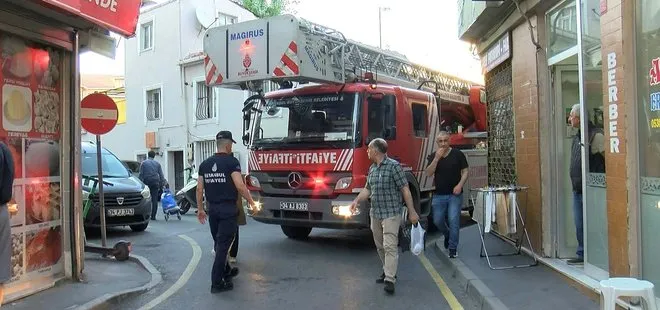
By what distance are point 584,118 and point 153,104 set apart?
2099cm

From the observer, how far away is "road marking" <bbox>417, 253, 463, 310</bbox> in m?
6.05

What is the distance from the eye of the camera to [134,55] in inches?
987

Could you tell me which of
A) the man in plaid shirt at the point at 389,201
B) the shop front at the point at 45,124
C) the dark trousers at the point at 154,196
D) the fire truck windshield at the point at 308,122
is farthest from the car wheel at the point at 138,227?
the man in plaid shirt at the point at 389,201

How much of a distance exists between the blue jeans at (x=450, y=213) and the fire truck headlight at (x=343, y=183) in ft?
4.14

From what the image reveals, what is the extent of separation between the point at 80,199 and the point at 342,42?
4.82m

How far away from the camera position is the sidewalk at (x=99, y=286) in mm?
5750

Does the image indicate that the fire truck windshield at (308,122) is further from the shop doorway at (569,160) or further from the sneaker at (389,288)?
the shop doorway at (569,160)

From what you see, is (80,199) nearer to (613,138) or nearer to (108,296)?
(108,296)

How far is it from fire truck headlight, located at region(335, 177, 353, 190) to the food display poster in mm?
3755

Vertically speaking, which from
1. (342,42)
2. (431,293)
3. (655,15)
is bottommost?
(431,293)

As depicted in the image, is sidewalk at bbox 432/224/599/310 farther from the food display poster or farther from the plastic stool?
the food display poster

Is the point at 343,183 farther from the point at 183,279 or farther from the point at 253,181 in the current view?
the point at 183,279

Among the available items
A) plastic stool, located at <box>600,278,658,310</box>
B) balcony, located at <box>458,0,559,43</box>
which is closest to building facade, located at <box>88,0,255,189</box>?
balcony, located at <box>458,0,559,43</box>

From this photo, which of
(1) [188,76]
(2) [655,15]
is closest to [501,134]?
(2) [655,15]
